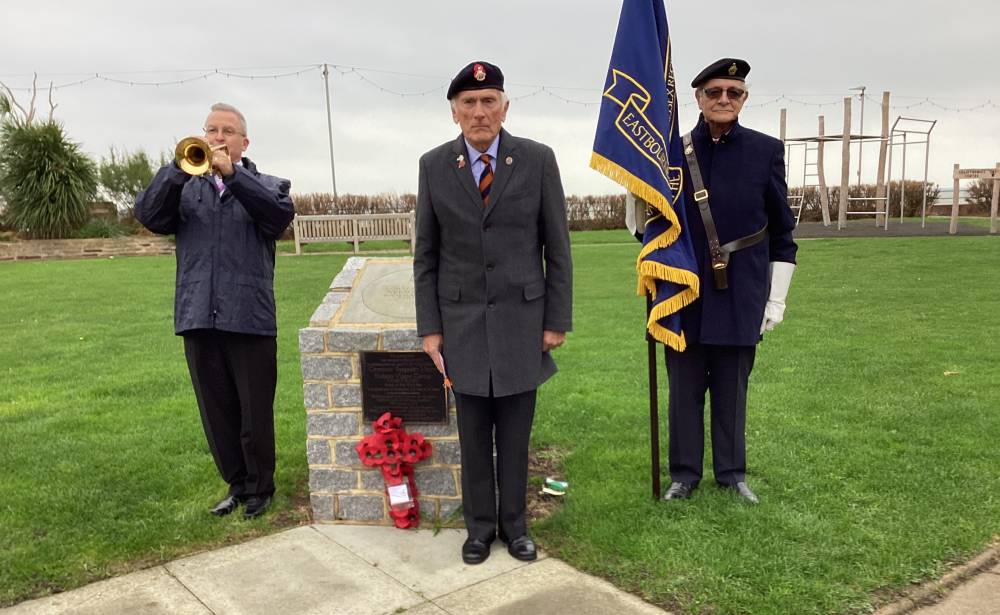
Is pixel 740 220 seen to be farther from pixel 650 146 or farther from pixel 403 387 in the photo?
pixel 403 387

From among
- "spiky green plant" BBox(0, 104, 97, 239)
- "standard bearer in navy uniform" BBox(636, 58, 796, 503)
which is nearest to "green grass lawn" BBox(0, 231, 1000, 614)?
A: "standard bearer in navy uniform" BBox(636, 58, 796, 503)

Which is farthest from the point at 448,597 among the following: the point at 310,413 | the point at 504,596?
the point at 310,413

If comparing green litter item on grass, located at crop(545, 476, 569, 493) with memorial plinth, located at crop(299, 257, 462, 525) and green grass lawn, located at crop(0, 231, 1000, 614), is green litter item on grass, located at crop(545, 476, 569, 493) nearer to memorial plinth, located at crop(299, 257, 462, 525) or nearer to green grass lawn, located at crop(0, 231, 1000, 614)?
green grass lawn, located at crop(0, 231, 1000, 614)

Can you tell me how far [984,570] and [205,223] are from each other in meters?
3.60

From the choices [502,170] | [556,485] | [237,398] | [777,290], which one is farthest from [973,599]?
[237,398]

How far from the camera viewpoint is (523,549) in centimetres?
315

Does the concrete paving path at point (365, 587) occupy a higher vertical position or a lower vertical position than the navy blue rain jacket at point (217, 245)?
lower

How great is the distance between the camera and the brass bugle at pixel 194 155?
297 centimetres

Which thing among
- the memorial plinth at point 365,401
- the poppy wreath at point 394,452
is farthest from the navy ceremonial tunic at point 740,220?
the poppy wreath at point 394,452

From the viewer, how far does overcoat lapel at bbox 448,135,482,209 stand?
2.96 m

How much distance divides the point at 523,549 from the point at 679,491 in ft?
3.01

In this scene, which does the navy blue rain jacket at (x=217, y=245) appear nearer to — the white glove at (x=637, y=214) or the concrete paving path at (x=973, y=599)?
the white glove at (x=637, y=214)

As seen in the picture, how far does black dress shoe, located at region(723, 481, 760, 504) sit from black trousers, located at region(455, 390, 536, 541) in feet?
3.62

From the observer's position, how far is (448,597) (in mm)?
2820
